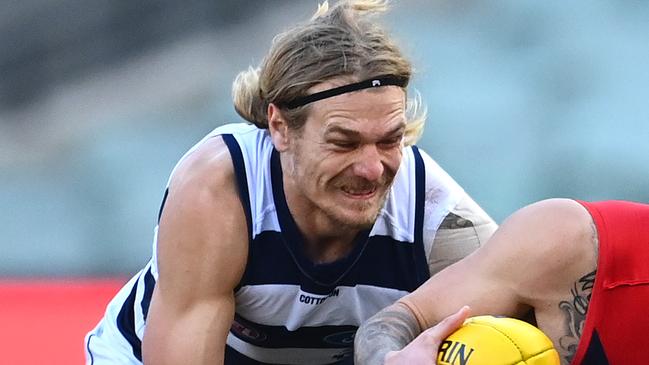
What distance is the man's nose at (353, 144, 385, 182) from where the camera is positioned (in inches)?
114

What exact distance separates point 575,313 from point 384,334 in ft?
1.36

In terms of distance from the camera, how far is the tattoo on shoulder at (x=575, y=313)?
259cm

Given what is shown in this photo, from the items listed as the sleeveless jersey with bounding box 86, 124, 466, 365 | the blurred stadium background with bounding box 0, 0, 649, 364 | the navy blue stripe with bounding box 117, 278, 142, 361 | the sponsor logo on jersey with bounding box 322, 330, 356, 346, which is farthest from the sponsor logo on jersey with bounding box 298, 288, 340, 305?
the blurred stadium background with bounding box 0, 0, 649, 364

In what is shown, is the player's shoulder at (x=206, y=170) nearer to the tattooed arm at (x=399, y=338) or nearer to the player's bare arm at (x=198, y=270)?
the player's bare arm at (x=198, y=270)

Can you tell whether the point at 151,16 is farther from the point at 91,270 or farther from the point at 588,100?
the point at 588,100

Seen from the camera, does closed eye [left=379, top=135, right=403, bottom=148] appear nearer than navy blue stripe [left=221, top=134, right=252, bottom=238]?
Yes

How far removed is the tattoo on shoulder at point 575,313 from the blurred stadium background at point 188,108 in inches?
123

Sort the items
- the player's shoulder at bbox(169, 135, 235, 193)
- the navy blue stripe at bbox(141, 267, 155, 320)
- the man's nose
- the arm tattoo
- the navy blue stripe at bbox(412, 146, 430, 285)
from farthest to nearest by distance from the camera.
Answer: the navy blue stripe at bbox(141, 267, 155, 320)
the navy blue stripe at bbox(412, 146, 430, 285)
the player's shoulder at bbox(169, 135, 235, 193)
the man's nose
the arm tattoo

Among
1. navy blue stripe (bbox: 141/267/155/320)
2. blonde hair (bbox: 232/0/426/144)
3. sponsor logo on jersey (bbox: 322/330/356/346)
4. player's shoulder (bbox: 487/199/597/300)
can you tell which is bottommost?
sponsor logo on jersey (bbox: 322/330/356/346)

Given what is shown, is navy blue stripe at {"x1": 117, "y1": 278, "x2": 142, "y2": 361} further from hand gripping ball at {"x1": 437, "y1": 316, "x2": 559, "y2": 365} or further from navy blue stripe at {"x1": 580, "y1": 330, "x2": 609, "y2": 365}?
navy blue stripe at {"x1": 580, "y1": 330, "x2": 609, "y2": 365}

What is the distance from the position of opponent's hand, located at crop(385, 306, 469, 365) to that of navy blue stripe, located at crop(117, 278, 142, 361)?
3.57 feet

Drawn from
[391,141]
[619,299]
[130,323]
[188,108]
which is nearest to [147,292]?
[130,323]

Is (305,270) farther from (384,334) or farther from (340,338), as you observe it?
(384,334)

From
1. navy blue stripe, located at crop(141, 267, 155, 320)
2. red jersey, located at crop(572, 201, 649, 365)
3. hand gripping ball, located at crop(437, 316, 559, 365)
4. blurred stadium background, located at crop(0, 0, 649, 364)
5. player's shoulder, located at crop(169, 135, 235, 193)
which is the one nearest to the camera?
hand gripping ball, located at crop(437, 316, 559, 365)
